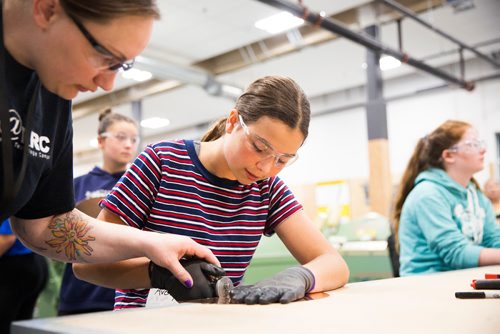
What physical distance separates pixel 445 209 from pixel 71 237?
161cm

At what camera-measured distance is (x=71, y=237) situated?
1.19 m

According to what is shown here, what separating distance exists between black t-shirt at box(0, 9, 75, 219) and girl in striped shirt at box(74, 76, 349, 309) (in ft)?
0.60

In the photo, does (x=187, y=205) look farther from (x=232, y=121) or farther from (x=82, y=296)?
(x=82, y=296)

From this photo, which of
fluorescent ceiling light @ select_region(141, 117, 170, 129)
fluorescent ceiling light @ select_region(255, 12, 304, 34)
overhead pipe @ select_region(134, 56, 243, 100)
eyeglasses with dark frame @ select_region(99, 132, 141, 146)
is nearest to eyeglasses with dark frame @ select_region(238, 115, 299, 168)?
eyeglasses with dark frame @ select_region(99, 132, 141, 146)

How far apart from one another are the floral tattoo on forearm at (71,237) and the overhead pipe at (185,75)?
534 centimetres

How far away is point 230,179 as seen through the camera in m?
1.44

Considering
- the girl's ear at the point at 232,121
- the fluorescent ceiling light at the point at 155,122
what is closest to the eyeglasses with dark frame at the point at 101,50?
the girl's ear at the point at 232,121

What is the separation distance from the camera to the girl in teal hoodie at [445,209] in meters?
2.11

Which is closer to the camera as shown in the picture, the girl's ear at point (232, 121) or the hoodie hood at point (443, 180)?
the girl's ear at point (232, 121)

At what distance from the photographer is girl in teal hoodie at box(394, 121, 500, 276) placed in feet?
6.91

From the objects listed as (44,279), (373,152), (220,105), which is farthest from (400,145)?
(44,279)

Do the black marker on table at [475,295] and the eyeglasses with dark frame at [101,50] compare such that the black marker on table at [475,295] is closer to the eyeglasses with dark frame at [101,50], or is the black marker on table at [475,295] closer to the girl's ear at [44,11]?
the eyeglasses with dark frame at [101,50]

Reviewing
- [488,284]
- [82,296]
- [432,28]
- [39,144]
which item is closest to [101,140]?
[82,296]

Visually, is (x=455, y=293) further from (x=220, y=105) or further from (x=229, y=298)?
(x=220, y=105)
